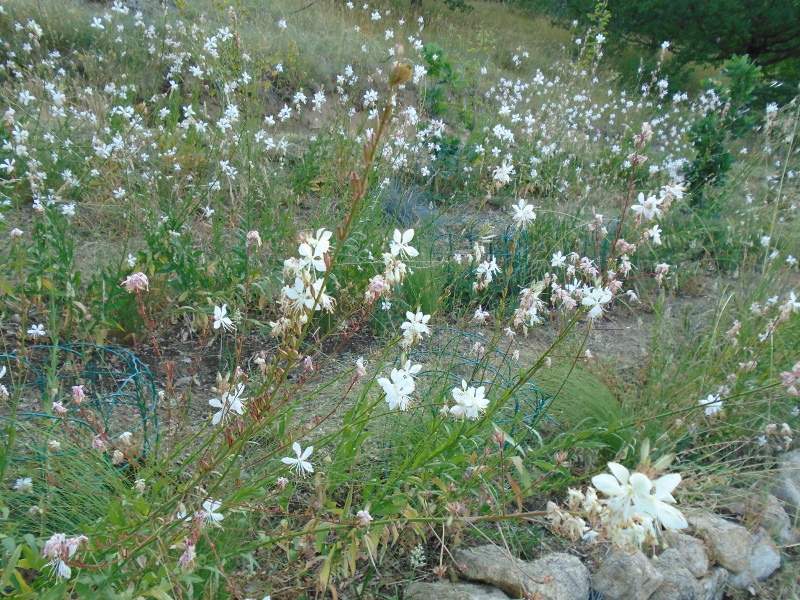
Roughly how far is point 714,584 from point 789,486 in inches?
29.9

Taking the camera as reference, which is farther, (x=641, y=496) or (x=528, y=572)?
(x=528, y=572)

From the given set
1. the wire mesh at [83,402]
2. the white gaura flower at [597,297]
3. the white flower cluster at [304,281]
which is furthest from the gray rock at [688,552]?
the wire mesh at [83,402]

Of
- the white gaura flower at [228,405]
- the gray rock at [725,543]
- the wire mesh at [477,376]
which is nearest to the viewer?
the white gaura flower at [228,405]

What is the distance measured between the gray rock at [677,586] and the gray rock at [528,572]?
0.97ft

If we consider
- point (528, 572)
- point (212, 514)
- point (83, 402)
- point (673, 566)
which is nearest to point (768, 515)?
point (673, 566)

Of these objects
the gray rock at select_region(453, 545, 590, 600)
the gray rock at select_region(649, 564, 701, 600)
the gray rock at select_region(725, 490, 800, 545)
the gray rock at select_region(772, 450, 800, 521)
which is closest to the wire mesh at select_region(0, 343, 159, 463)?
the gray rock at select_region(453, 545, 590, 600)

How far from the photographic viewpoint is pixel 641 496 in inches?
35.7

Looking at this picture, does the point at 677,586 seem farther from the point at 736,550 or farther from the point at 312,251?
the point at 312,251

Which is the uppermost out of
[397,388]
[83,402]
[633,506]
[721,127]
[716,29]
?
[716,29]

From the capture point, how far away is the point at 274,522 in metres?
1.95

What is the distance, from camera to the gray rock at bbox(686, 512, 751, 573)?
7.40ft

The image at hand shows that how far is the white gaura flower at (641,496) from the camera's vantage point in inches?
35.0

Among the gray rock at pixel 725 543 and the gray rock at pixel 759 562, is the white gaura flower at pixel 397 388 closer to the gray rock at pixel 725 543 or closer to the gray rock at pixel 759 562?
the gray rock at pixel 725 543

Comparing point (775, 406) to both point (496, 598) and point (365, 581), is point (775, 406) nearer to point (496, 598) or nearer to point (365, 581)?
point (496, 598)
